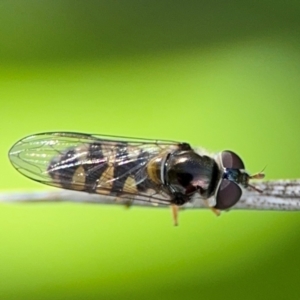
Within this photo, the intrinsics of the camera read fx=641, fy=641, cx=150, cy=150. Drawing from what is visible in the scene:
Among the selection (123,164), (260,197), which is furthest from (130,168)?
(260,197)

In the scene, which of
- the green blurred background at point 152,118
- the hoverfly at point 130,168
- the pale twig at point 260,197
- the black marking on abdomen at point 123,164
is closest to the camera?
the pale twig at point 260,197

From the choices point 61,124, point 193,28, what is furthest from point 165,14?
point 61,124

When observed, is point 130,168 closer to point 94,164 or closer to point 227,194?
point 94,164

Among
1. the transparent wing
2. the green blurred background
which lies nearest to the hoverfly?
the transparent wing

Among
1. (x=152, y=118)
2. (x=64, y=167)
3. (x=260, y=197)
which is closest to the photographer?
(x=260, y=197)

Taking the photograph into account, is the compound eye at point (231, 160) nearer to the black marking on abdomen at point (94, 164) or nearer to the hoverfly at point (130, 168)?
the hoverfly at point (130, 168)

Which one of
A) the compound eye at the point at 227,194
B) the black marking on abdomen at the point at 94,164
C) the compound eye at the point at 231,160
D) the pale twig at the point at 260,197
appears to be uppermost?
the black marking on abdomen at the point at 94,164

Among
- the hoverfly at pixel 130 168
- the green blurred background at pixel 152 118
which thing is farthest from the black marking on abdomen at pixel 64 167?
the green blurred background at pixel 152 118
